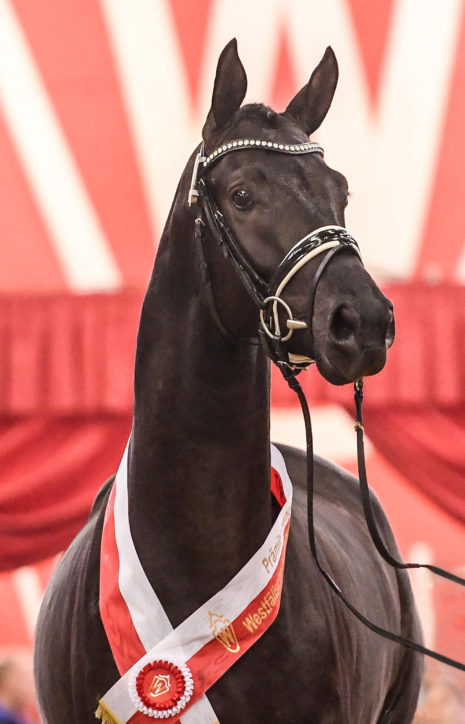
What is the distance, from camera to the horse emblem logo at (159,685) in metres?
1.95

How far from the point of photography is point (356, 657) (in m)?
2.21

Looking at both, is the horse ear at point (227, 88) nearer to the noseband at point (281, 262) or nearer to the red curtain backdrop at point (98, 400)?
the noseband at point (281, 262)

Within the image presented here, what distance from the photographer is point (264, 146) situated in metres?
1.86

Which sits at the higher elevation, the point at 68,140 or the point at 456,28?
the point at 456,28

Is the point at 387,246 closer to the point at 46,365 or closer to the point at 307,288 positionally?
the point at 46,365

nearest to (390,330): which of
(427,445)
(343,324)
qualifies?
(343,324)

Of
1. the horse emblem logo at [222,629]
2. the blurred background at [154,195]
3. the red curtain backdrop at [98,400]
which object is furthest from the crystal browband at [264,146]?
the blurred background at [154,195]

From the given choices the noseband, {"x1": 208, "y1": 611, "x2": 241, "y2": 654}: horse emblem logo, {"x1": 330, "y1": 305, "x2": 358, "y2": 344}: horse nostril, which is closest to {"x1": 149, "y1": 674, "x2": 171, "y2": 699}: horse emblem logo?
{"x1": 208, "y1": 611, "x2": 241, "y2": 654}: horse emblem logo

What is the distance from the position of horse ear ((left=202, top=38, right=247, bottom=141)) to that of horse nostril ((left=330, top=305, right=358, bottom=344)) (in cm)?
52

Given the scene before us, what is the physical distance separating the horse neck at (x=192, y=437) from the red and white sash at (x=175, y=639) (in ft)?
0.11

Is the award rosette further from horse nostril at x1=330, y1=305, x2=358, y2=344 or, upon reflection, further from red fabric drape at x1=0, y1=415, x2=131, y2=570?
red fabric drape at x1=0, y1=415, x2=131, y2=570

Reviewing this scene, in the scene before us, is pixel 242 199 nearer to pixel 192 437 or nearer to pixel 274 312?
pixel 274 312

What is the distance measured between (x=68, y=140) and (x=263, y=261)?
178 inches

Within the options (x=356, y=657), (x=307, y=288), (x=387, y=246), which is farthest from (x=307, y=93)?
(x=387, y=246)
